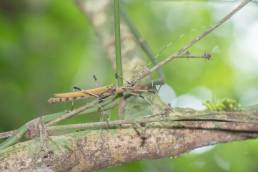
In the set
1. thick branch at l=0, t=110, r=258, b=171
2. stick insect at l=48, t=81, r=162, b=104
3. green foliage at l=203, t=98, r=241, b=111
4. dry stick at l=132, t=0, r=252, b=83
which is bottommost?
thick branch at l=0, t=110, r=258, b=171

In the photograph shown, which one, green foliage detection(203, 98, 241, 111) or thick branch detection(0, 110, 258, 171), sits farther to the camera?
green foliage detection(203, 98, 241, 111)

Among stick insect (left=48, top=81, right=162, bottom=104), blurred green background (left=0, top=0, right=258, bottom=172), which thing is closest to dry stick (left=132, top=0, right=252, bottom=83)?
stick insect (left=48, top=81, right=162, bottom=104)

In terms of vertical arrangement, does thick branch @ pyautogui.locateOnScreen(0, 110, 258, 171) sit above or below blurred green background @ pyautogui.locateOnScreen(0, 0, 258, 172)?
below

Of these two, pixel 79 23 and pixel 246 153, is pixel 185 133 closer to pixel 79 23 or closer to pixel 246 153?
pixel 246 153

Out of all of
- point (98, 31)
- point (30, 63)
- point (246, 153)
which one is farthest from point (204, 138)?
point (30, 63)

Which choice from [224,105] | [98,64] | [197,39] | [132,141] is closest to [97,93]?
[132,141]

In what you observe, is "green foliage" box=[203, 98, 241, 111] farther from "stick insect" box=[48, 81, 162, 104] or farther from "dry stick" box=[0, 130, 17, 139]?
"dry stick" box=[0, 130, 17, 139]

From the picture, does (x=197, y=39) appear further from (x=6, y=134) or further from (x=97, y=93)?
(x=6, y=134)
